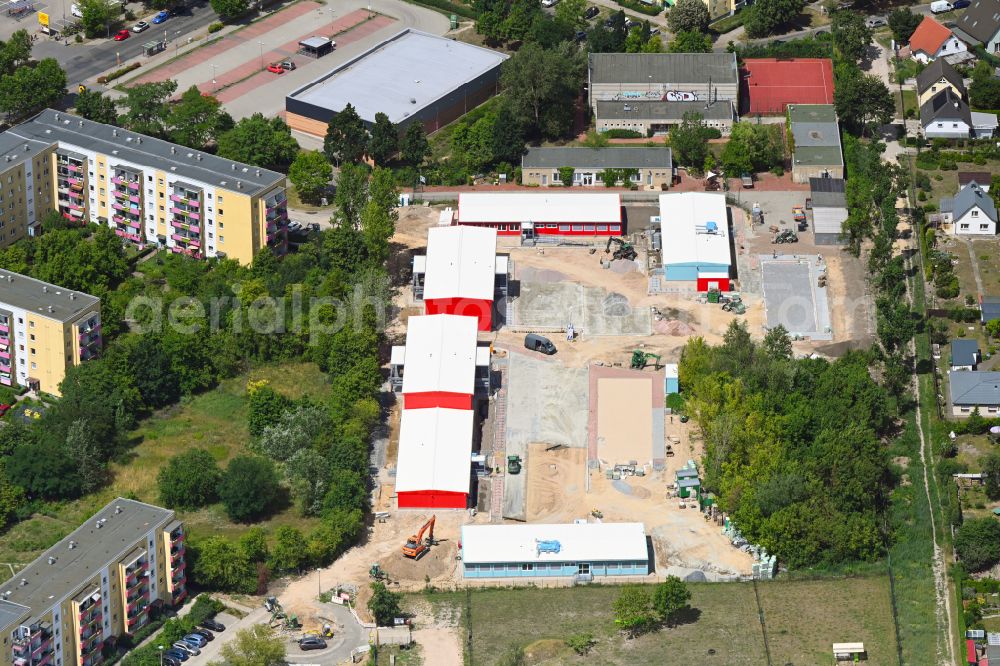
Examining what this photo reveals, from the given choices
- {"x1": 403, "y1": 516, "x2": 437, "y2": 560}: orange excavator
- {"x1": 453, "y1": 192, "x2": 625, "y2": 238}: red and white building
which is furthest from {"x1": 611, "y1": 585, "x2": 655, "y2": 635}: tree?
{"x1": 453, "y1": 192, "x2": 625, "y2": 238}: red and white building

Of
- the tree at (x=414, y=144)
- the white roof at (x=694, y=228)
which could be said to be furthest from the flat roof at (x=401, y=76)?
the white roof at (x=694, y=228)

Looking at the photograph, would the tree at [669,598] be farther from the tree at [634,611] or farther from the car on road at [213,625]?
the car on road at [213,625]

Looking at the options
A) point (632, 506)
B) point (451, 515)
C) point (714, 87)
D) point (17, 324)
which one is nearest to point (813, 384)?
point (632, 506)

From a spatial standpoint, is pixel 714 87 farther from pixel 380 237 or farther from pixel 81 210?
pixel 81 210

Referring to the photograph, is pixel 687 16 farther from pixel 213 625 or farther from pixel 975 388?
pixel 213 625

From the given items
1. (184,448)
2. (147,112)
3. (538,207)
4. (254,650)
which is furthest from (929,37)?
(254,650)
